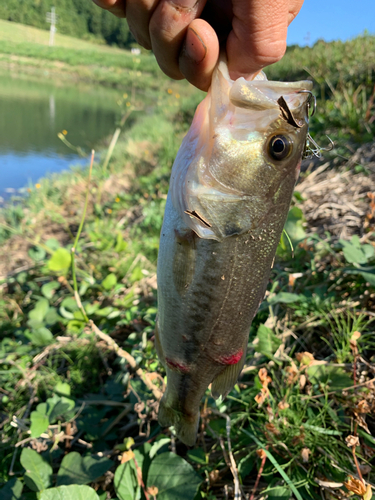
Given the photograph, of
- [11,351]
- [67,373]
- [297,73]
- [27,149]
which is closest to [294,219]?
[67,373]

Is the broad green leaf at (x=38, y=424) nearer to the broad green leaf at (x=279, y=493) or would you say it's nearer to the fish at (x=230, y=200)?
the fish at (x=230, y=200)

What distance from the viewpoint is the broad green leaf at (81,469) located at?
1706mm

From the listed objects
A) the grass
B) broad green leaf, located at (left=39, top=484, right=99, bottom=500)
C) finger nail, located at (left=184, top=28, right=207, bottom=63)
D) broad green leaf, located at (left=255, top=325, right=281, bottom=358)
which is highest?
the grass

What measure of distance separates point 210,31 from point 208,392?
1909 mm

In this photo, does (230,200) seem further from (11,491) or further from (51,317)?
(51,317)

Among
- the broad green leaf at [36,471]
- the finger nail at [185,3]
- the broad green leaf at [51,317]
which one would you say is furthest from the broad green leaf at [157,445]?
the finger nail at [185,3]

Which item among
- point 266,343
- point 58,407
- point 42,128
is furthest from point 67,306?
point 42,128

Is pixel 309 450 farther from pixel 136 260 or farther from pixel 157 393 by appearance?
pixel 136 260

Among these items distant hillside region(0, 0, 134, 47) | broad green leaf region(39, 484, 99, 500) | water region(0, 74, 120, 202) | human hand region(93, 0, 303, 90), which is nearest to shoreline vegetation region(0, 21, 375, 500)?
broad green leaf region(39, 484, 99, 500)

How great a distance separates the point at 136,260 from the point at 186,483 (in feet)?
7.47

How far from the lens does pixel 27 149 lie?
13.3 meters

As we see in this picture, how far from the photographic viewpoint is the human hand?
1147 mm

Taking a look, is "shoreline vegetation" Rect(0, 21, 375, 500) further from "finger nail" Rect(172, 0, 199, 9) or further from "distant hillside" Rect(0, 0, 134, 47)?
"distant hillside" Rect(0, 0, 134, 47)

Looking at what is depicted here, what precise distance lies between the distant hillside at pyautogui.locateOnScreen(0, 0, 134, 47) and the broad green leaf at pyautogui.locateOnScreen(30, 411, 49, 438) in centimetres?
7823
